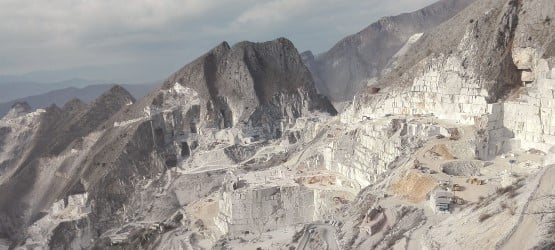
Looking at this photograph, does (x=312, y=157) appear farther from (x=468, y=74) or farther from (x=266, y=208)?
(x=468, y=74)

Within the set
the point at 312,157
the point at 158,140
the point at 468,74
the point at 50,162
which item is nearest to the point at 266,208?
the point at 312,157

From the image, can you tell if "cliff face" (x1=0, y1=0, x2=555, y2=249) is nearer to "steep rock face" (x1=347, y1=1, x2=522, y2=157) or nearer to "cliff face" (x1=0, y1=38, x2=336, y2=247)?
"steep rock face" (x1=347, y1=1, x2=522, y2=157)

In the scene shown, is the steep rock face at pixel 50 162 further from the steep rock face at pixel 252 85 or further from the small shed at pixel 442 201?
the small shed at pixel 442 201

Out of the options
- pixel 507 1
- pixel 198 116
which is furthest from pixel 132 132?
pixel 507 1

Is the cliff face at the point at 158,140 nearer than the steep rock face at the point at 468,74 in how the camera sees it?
No

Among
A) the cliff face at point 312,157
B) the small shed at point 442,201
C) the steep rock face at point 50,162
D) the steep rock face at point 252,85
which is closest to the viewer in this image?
the small shed at point 442,201

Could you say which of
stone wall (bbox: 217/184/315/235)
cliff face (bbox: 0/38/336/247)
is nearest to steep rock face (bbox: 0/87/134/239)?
cliff face (bbox: 0/38/336/247)

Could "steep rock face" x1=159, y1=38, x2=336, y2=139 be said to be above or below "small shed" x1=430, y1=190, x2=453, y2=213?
above

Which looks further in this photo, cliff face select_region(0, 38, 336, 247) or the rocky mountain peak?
the rocky mountain peak

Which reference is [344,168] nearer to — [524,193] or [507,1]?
[507,1]

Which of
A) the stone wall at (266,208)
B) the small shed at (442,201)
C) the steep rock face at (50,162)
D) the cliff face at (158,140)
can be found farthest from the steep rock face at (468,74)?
the steep rock face at (50,162)

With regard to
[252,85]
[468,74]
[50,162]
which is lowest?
[50,162]
